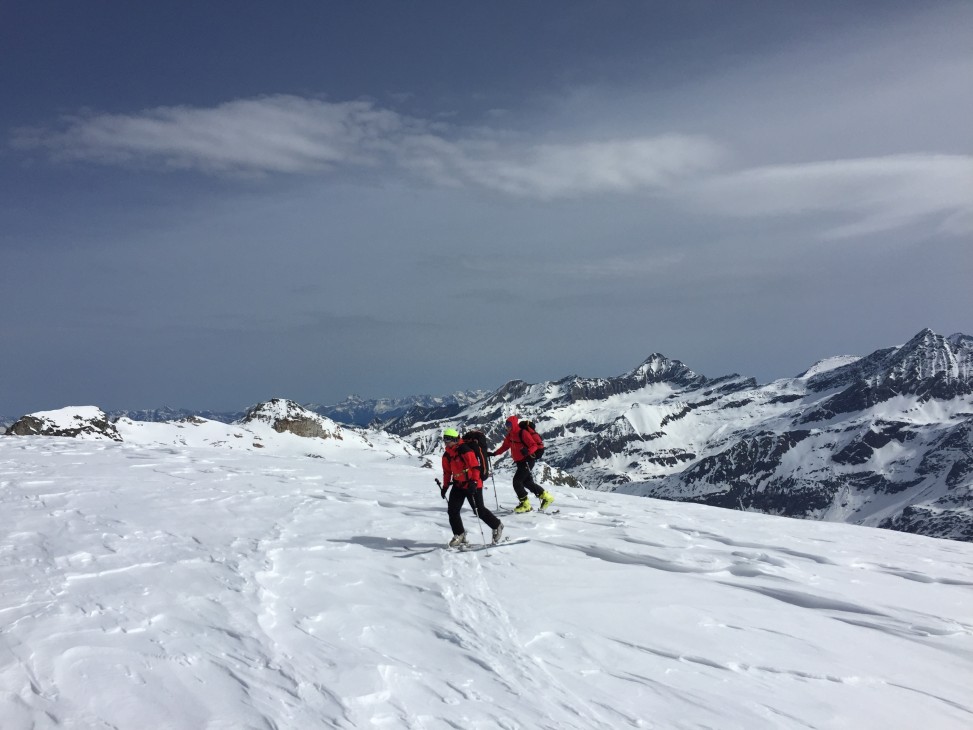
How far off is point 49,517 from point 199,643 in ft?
27.0

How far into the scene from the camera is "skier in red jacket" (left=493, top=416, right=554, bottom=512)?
1697 centimetres

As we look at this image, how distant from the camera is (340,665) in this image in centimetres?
725

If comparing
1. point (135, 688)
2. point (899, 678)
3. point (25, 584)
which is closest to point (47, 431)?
point (25, 584)

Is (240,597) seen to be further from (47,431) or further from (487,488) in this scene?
(47,431)

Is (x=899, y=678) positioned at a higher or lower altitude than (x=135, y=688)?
lower

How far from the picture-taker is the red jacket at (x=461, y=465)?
1321 cm

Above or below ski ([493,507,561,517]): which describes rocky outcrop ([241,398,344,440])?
below

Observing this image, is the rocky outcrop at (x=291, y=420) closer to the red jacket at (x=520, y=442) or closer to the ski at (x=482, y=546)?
the red jacket at (x=520, y=442)

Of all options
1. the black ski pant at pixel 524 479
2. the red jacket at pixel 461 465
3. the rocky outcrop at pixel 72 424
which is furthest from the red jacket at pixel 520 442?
the rocky outcrop at pixel 72 424

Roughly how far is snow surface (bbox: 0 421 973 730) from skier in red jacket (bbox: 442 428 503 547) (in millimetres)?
662

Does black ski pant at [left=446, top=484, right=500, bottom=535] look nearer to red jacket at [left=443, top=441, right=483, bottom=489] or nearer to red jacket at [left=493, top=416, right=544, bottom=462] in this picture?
red jacket at [left=443, top=441, right=483, bottom=489]

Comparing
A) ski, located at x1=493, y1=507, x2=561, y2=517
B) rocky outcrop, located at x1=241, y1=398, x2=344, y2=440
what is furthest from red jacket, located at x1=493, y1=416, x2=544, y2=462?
rocky outcrop, located at x1=241, y1=398, x2=344, y2=440

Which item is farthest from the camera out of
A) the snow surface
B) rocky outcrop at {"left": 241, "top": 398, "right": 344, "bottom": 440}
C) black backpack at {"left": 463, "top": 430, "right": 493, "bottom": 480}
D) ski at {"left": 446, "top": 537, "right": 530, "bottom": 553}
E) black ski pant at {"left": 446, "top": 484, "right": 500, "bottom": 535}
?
rocky outcrop at {"left": 241, "top": 398, "right": 344, "bottom": 440}

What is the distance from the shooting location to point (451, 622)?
29.0ft
